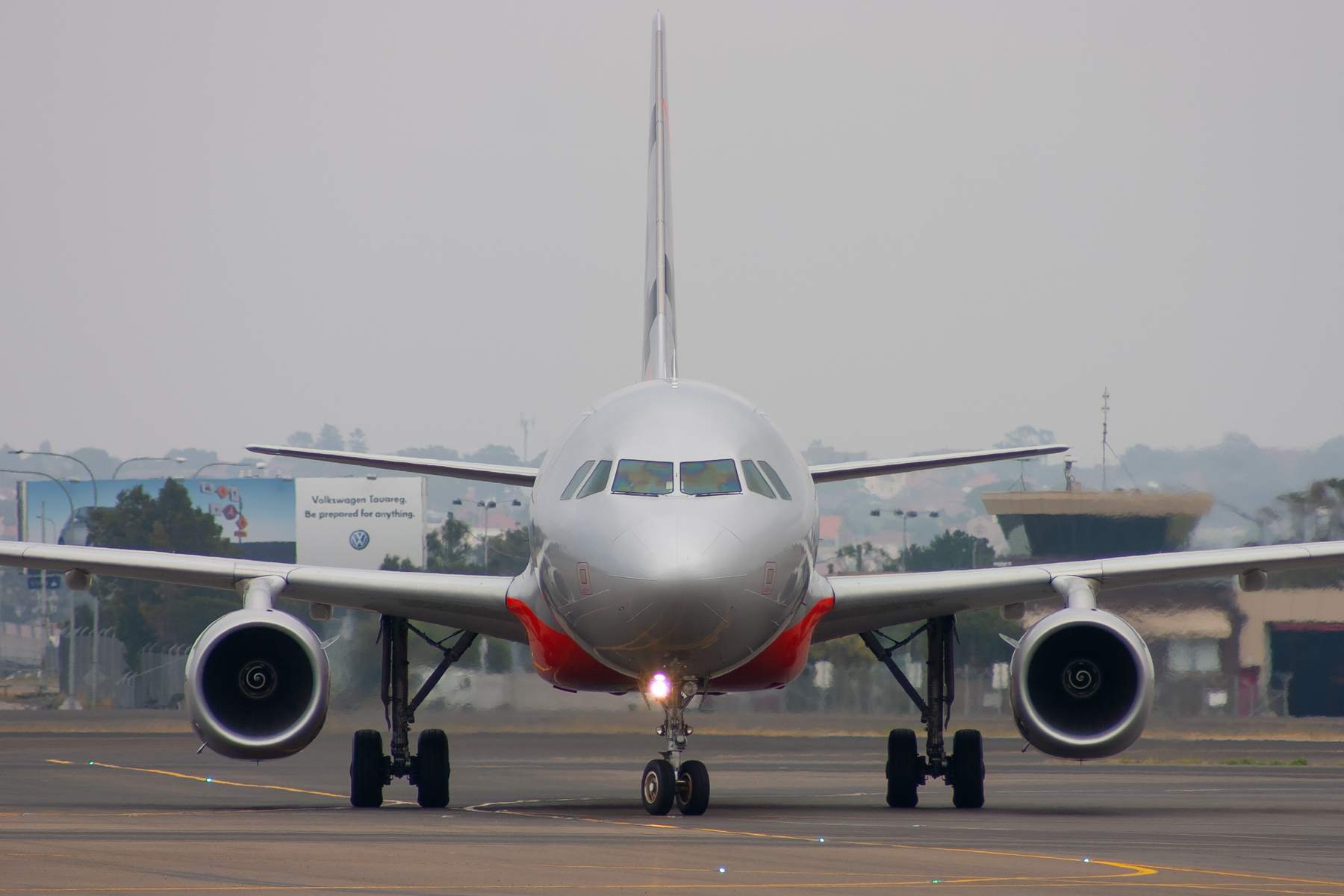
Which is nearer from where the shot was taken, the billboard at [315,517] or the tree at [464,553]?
the tree at [464,553]

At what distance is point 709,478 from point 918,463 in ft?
14.2

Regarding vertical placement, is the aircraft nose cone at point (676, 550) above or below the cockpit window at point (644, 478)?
below

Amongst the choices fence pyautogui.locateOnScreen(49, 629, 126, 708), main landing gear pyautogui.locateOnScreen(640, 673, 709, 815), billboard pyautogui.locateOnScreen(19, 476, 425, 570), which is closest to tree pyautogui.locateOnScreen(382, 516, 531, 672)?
billboard pyautogui.locateOnScreen(19, 476, 425, 570)

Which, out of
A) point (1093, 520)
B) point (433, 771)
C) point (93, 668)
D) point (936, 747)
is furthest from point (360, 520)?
point (936, 747)

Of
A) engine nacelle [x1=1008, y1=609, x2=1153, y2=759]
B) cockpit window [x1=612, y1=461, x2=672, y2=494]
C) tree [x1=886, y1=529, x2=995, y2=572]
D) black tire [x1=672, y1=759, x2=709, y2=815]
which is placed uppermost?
tree [x1=886, y1=529, x2=995, y2=572]

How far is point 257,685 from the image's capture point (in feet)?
58.3

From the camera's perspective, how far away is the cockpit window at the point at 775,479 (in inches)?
631

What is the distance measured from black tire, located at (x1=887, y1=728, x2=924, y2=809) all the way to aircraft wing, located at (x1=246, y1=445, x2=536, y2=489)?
192 inches

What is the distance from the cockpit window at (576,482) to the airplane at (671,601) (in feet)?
0.08

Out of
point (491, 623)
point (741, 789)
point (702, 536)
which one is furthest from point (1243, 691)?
point (702, 536)

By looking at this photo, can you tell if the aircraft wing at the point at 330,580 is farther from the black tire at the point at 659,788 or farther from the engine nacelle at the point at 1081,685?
the engine nacelle at the point at 1081,685

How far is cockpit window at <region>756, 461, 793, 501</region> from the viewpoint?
16016 millimetres

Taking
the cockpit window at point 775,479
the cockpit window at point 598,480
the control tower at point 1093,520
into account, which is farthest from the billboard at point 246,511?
the cockpit window at point 775,479

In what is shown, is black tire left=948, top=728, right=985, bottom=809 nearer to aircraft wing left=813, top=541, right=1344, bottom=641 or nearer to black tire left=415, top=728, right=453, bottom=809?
aircraft wing left=813, top=541, right=1344, bottom=641
